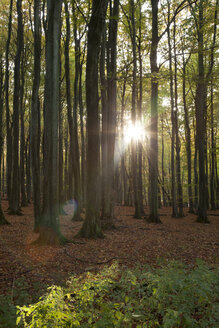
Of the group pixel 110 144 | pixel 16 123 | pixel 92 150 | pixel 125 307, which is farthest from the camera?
pixel 16 123

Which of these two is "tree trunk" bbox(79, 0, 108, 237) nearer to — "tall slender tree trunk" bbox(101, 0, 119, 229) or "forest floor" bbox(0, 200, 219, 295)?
"forest floor" bbox(0, 200, 219, 295)

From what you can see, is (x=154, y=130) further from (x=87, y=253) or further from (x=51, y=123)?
(x=87, y=253)

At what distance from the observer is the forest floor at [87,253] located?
17.5 feet

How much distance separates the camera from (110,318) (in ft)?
7.75

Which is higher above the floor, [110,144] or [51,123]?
[51,123]

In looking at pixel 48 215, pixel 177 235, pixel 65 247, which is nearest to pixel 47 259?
pixel 65 247

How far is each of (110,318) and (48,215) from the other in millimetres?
6034

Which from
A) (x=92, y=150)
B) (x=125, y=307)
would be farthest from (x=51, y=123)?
(x=125, y=307)

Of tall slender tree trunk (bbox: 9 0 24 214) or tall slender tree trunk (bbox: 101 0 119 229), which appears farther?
tall slender tree trunk (bbox: 9 0 24 214)

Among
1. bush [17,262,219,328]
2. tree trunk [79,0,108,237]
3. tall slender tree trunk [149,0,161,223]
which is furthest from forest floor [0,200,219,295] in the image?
tall slender tree trunk [149,0,161,223]

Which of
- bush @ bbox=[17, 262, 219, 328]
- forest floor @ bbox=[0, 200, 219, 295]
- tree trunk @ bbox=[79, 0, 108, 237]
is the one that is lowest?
forest floor @ bbox=[0, 200, 219, 295]

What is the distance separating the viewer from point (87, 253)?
23.9 ft

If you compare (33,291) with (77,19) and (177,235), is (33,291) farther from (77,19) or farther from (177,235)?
(77,19)

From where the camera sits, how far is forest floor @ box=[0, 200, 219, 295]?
210 inches
